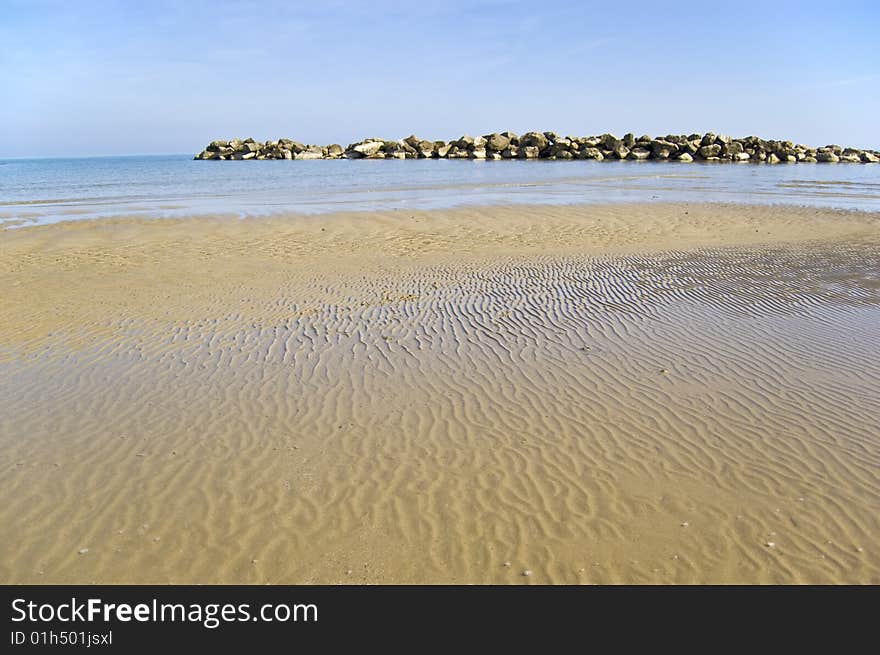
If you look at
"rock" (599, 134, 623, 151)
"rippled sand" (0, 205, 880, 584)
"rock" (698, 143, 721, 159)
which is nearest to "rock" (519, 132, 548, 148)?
"rock" (599, 134, 623, 151)

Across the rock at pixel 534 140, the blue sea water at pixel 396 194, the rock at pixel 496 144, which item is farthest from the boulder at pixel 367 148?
the blue sea water at pixel 396 194

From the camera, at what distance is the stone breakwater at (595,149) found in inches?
2398

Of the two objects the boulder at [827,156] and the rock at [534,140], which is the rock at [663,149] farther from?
the boulder at [827,156]

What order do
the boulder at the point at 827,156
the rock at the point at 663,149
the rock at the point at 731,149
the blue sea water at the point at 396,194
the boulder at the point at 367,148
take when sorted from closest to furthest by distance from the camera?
the blue sea water at the point at 396,194, the rock at the point at 731,149, the rock at the point at 663,149, the boulder at the point at 827,156, the boulder at the point at 367,148

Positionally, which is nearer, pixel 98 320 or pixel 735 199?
pixel 98 320

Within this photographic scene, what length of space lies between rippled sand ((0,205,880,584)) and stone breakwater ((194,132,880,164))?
55.4 metres

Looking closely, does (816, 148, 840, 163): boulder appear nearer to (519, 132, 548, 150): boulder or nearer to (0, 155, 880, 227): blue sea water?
(519, 132, 548, 150): boulder

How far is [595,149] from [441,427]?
63527 mm

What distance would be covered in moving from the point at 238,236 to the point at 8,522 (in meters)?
12.0

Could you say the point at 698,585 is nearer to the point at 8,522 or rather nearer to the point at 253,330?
the point at 8,522

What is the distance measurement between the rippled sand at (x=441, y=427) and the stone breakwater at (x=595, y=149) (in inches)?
2182

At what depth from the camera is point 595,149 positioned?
6353 cm
